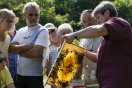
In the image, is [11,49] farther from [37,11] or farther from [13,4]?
[13,4]

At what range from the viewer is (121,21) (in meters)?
3.31

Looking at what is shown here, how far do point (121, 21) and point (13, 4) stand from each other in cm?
1960

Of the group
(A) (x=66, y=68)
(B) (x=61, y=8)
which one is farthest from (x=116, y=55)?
(B) (x=61, y=8)

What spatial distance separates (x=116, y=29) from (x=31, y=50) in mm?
1795

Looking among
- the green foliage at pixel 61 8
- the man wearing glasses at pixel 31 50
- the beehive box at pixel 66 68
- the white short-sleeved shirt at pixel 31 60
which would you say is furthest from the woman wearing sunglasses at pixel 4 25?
the green foliage at pixel 61 8

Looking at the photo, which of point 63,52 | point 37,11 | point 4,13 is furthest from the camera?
point 37,11

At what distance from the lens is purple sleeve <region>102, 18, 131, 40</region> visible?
10.4 feet

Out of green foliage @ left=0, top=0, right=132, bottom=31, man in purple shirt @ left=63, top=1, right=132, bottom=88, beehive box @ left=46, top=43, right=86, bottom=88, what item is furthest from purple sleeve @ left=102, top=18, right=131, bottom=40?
green foliage @ left=0, top=0, right=132, bottom=31

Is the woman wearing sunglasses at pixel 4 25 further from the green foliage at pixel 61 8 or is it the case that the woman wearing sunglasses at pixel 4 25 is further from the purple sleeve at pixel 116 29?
the green foliage at pixel 61 8

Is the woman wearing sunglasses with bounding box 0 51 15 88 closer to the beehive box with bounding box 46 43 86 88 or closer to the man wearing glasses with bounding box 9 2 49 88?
the man wearing glasses with bounding box 9 2 49 88

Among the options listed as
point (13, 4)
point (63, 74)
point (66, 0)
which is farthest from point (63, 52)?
point (66, 0)

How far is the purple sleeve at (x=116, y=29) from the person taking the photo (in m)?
3.17

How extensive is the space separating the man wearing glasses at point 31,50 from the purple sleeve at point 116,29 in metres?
1.59

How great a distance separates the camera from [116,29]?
3184 millimetres
